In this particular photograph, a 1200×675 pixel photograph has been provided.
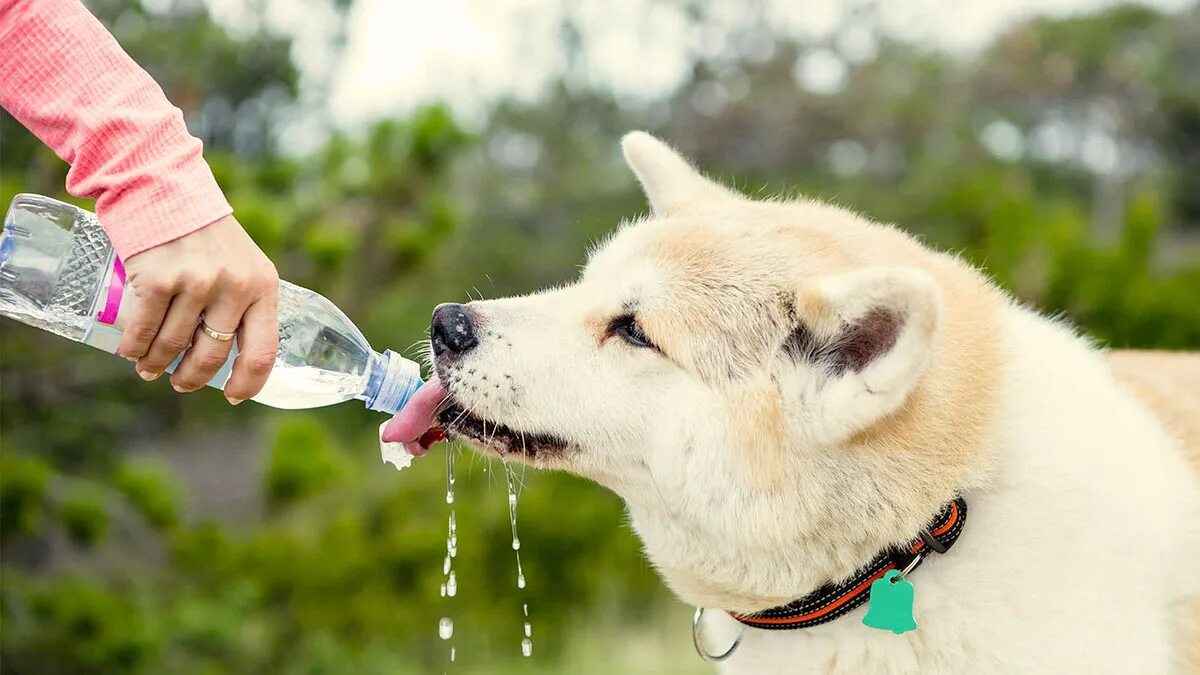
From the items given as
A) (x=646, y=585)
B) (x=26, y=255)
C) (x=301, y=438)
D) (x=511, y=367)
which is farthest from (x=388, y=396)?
(x=646, y=585)

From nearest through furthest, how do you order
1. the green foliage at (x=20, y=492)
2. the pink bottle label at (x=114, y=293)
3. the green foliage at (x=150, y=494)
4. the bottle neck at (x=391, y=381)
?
1. the pink bottle label at (x=114, y=293)
2. the bottle neck at (x=391, y=381)
3. the green foliage at (x=20, y=492)
4. the green foliage at (x=150, y=494)

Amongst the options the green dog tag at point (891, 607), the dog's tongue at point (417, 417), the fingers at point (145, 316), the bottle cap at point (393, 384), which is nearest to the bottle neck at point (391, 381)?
the bottle cap at point (393, 384)

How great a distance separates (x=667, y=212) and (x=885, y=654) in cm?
113

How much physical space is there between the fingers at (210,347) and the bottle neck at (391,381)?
595 mm

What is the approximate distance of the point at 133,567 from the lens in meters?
4.60

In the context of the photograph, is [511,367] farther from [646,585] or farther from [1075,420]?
[646,585]

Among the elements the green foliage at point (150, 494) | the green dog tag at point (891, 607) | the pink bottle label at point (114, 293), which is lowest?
the green dog tag at point (891, 607)

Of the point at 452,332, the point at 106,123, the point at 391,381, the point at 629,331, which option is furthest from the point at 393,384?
the point at 106,123

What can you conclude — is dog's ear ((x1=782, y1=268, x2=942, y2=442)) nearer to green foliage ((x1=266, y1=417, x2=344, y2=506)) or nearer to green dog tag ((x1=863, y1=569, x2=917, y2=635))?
green dog tag ((x1=863, y1=569, x2=917, y2=635))

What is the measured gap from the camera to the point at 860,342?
191 centimetres

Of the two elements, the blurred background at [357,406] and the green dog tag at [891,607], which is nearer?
the green dog tag at [891,607]

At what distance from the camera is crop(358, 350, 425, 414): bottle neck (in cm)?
231

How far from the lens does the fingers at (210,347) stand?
1.63m

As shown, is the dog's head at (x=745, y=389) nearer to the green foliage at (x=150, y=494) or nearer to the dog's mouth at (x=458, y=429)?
the dog's mouth at (x=458, y=429)
